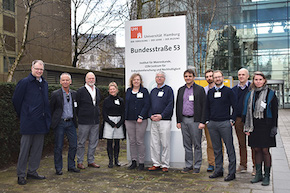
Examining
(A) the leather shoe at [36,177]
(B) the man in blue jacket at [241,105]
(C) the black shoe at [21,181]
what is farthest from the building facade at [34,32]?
(B) the man in blue jacket at [241,105]

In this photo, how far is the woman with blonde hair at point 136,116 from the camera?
6477mm

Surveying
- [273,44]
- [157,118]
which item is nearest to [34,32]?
[157,118]

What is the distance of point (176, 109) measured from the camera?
6.41m

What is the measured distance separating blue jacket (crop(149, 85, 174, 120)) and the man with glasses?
0.84 m

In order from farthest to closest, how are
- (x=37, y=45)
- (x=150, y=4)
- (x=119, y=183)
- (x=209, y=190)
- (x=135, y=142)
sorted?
(x=37, y=45)
(x=150, y=4)
(x=135, y=142)
(x=119, y=183)
(x=209, y=190)

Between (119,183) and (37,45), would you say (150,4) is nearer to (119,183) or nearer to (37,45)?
(37,45)

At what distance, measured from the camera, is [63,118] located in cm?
625

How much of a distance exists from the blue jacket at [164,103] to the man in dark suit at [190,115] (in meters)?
0.16

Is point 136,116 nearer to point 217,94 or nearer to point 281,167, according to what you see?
point 217,94

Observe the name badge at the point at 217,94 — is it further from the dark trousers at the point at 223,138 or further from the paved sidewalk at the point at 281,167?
the paved sidewalk at the point at 281,167

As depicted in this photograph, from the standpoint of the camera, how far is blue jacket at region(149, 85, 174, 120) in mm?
6297

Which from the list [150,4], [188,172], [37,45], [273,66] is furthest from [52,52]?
[273,66]

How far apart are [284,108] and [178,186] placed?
102 feet

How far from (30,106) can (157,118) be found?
2.44 metres
